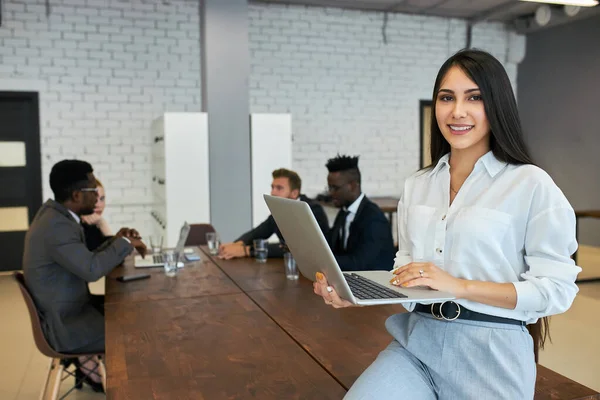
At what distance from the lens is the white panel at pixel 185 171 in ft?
16.8

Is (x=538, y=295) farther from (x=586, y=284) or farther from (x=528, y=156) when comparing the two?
(x=586, y=284)

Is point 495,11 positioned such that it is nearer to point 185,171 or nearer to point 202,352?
point 185,171

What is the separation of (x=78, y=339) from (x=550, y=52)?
7.07 m

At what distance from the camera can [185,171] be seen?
17.0 feet

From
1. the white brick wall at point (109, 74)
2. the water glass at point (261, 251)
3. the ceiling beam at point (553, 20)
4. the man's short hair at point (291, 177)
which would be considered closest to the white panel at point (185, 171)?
the white brick wall at point (109, 74)

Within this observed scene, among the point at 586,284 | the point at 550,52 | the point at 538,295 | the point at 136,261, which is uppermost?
the point at 550,52

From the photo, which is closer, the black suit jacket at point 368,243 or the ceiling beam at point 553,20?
the black suit jacket at point 368,243

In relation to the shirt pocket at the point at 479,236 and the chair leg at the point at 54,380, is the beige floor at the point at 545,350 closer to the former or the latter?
the chair leg at the point at 54,380

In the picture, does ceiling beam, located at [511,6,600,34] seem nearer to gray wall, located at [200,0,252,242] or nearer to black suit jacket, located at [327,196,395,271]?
gray wall, located at [200,0,252,242]

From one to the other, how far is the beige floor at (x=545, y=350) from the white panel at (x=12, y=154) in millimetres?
1569

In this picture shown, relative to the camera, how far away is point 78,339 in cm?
244

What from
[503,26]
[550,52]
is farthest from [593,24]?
[503,26]

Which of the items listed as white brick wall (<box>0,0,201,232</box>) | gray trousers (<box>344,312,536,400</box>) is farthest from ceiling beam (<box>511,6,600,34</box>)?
gray trousers (<box>344,312,536,400</box>)

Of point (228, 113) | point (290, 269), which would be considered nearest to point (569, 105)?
point (228, 113)
